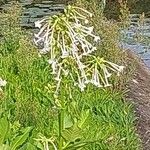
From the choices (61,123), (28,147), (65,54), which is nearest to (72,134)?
(61,123)

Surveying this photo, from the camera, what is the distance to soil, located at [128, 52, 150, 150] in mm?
6668

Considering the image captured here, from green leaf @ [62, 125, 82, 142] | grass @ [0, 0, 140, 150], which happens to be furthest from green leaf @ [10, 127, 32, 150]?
green leaf @ [62, 125, 82, 142]

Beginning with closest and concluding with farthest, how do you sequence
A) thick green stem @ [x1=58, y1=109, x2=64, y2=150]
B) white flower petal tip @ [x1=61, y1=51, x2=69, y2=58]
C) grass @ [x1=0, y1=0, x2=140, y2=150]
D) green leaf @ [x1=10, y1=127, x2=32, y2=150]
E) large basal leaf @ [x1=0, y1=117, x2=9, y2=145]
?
white flower petal tip @ [x1=61, y1=51, x2=69, y2=58], thick green stem @ [x1=58, y1=109, x2=64, y2=150], large basal leaf @ [x1=0, y1=117, x2=9, y2=145], green leaf @ [x1=10, y1=127, x2=32, y2=150], grass @ [x1=0, y1=0, x2=140, y2=150]

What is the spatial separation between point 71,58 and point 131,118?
3290mm

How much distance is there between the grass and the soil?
0.16 meters

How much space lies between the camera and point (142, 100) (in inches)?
303

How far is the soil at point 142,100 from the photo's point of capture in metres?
6.67

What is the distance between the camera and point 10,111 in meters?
6.04

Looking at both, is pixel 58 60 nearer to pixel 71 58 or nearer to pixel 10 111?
pixel 71 58

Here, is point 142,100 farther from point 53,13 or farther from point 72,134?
point 53,13

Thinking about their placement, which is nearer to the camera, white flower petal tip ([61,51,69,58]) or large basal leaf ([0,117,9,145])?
white flower petal tip ([61,51,69,58])

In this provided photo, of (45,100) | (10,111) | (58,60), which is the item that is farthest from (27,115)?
(58,60)

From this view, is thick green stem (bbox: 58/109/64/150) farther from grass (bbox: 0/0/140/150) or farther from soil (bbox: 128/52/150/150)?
soil (bbox: 128/52/150/150)

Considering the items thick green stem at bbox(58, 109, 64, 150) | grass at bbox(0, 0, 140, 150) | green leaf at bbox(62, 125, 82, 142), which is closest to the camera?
thick green stem at bbox(58, 109, 64, 150)
